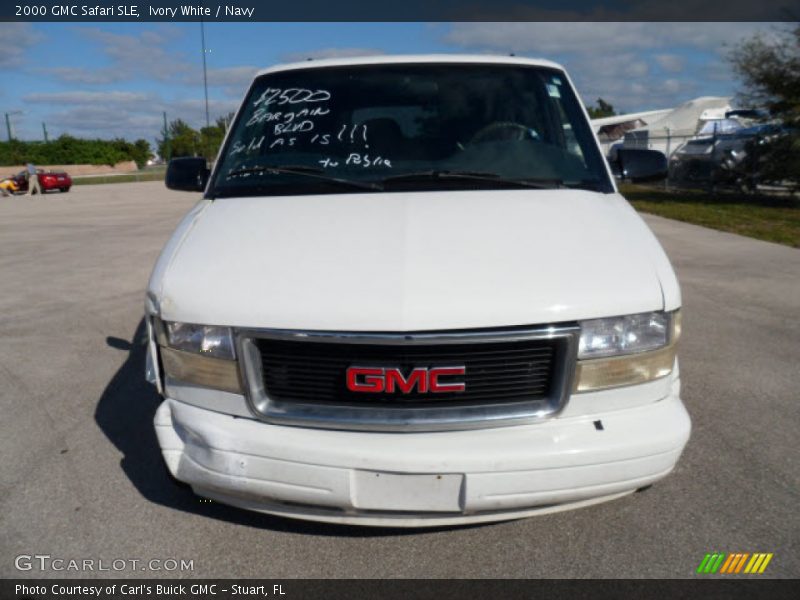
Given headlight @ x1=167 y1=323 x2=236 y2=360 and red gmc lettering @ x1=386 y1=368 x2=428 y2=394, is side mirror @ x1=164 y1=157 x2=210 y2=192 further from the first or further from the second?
red gmc lettering @ x1=386 y1=368 x2=428 y2=394

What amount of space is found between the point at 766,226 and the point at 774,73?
6.36 meters

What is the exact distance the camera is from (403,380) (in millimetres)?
2396

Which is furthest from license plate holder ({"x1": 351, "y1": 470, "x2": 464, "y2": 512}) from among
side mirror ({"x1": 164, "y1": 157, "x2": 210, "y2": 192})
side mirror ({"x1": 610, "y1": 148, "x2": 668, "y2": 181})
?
side mirror ({"x1": 610, "y1": 148, "x2": 668, "y2": 181})

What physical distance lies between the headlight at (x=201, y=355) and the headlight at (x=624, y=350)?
49.1 inches

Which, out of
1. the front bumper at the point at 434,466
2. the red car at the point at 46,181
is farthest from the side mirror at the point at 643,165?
the red car at the point at 46,181

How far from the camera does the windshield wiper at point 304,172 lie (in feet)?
10.8

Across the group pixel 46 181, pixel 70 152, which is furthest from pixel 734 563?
pixel 70 152

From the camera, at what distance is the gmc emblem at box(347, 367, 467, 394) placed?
240 cm

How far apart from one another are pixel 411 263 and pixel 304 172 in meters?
1.10

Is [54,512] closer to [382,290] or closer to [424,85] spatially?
[382,290]

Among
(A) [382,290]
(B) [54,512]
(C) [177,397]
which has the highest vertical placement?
(A) [382,290]

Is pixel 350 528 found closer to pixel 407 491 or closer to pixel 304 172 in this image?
pixel 407 491

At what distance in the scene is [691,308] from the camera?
6703 mm
